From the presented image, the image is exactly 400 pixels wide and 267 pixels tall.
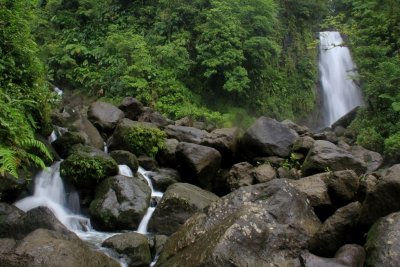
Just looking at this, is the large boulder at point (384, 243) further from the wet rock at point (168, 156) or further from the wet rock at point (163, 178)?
the wet rock at point (168, 156)

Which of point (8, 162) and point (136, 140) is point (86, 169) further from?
point (8, 162)

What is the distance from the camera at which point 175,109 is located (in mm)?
17688

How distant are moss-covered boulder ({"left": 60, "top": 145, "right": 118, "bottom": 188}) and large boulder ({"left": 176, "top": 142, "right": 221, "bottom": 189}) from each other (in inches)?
89.9

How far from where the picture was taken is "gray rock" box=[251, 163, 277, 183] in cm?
1134

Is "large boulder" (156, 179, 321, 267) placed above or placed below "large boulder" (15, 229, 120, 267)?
above

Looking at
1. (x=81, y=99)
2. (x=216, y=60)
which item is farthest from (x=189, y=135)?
(x=81, y=99)

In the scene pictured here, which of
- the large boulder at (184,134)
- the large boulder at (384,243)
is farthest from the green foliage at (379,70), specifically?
the large boulder at (384,243)

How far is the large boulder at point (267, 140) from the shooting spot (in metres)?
12.6

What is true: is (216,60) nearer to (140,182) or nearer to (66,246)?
(140,182)

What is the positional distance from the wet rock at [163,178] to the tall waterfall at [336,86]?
565 inches

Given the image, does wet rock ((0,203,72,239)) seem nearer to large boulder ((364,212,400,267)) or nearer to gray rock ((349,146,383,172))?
large boulder ((364,212,400,267))

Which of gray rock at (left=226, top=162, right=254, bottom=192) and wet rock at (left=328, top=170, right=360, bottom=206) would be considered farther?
gray rock at (left=226, top=162, right=254, bottom=192)

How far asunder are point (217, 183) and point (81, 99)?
896cm

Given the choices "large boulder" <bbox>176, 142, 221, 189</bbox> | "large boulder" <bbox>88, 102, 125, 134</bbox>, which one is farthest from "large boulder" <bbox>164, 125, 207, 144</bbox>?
"large boulder" <bbox>88, 102, 125, 134</bbox>
